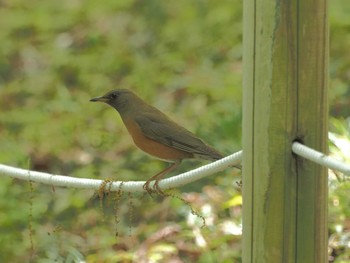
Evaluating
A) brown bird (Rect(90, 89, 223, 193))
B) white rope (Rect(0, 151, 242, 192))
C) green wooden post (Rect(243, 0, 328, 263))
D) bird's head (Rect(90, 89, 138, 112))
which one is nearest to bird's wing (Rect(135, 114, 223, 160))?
brown bird (Rect(90, 89, 223, 193))

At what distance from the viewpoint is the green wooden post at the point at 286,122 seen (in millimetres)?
3447

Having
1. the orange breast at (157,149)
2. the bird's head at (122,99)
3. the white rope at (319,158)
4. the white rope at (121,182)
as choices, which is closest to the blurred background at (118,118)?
the white rope at (121,182)

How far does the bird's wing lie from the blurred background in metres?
0.41

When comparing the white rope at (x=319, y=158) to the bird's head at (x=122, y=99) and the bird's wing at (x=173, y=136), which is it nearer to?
the bird's wing at (x=173, y=136)

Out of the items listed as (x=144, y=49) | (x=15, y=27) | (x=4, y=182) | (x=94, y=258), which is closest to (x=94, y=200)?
(x=4, y=182)

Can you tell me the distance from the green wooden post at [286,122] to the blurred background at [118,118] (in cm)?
125

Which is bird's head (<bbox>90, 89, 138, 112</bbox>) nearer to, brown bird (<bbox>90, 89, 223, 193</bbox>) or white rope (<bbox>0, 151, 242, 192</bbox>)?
brown bird (<bbox>90, 89, 223, 193</bbox>)

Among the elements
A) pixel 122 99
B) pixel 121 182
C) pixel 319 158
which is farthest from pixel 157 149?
pixel 319 158

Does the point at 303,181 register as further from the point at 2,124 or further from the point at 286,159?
the point at 2,124

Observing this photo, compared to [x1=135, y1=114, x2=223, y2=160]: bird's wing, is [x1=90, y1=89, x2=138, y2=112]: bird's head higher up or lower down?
higher up

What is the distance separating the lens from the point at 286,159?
3490mm

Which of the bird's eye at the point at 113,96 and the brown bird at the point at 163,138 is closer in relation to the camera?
the brown bird at the point at 163,138

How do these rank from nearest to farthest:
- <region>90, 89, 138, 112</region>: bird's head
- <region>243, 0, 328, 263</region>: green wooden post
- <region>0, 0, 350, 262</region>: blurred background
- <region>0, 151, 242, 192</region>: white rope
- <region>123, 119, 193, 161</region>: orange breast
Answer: <region>243, 0, 328, 263</region>: green wooden post < <region>0, 151, 242, 192</region>: white rope < <region>123, 119, 193, 161</region>: orange breast < <region>90, 89, 138, 112</region>: bird's head < <region>0, 0, 350, 262</region>: blurred background

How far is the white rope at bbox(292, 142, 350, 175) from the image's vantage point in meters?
3.23
